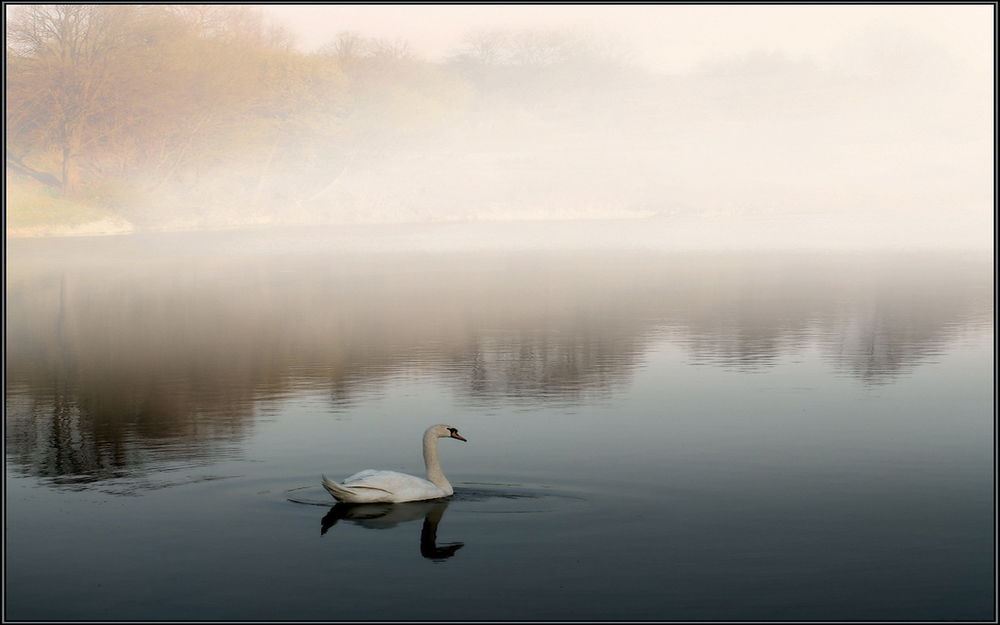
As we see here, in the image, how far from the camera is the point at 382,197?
154125 mm

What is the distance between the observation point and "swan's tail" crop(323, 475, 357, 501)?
791 inches

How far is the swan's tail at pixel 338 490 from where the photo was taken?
20094 mm

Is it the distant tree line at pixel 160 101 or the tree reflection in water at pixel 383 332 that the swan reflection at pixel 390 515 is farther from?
the distant tree line at pixel 160 101

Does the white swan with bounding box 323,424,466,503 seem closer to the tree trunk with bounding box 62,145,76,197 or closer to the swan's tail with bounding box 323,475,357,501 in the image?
the swan's tail with bounding box 323,475,357,501

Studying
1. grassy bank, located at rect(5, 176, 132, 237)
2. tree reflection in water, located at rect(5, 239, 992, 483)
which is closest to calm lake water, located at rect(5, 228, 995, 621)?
tree reflection in water, located at rect(5, 239, 992, 483)

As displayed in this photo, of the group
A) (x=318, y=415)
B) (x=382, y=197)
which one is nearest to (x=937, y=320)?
(x=318, y=415)

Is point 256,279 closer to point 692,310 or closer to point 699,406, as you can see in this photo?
point 692,310

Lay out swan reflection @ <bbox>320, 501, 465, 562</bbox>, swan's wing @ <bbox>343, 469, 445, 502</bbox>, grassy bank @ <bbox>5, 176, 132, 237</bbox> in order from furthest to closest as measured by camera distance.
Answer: grassy bank @ <bbox>5, 176, 132, 237</bbox>
swan's wing @ <bbox>343, 469, 445, 502</bbox>
swan reflection @ <bbox>320, 501, 465, 562</bbox>

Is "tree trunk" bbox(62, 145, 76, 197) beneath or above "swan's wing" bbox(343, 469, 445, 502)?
above

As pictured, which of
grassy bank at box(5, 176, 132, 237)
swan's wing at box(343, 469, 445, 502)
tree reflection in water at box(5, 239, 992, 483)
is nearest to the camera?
swan's wing at box(343, 469, 445, 502)

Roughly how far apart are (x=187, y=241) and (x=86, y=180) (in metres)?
20.2

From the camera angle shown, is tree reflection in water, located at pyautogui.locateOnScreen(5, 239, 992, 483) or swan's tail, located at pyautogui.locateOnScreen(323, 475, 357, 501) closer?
swan's tail, located at pyautogui.locateOnScreen(323, 475, 357, 501)

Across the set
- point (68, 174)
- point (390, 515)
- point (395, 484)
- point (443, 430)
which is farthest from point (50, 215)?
point (390, 515)

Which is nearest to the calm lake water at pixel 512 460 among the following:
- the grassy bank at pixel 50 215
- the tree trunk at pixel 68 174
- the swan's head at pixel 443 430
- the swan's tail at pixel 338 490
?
the swan's tail at pixel 338 490
